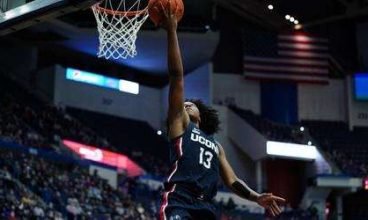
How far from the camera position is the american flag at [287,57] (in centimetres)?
3484

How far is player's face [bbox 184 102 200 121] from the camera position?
436 centimetres

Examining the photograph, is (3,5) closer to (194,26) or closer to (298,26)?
(194,26)

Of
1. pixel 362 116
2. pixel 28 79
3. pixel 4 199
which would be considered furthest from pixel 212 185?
pixel 362 116

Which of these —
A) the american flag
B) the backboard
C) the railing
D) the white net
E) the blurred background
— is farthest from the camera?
the american flag

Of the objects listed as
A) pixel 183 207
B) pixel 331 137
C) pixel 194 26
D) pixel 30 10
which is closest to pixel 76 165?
pixel 194 26

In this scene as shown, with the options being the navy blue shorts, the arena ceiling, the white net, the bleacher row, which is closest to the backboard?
the white net

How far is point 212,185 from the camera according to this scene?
13.7ft

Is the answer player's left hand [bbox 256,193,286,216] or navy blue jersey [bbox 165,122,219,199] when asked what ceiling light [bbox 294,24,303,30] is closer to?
player's left hand [bbox 256,193,286,216]

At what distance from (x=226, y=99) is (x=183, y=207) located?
99.5 ft

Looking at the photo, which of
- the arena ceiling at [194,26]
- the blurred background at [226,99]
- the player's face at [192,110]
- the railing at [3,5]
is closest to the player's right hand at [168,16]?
the player's face at [192,110]

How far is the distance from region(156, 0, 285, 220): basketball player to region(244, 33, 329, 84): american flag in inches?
1210

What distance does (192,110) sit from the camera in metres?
4.38

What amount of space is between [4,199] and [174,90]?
44.0 feet

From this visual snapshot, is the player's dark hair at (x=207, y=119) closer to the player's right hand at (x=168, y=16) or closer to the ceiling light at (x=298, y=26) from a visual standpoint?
the player's right hand at (x=168, y=16)
